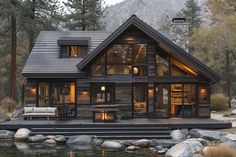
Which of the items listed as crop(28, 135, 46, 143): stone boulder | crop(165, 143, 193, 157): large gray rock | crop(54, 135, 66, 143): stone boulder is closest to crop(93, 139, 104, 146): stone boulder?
crop(54, 135, 66, 143): stone boulder

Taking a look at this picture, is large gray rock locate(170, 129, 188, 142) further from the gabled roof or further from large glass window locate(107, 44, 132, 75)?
large glass window locate(107, 44, 132, 75)

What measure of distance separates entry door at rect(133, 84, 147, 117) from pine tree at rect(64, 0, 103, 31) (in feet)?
58.8

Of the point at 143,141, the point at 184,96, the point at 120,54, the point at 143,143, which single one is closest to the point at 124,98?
the point at 120,54

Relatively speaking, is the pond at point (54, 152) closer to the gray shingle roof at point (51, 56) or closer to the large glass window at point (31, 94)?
the large glass window at point (31, 94)

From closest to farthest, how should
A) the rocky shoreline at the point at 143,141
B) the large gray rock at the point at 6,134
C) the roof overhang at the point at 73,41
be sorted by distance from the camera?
the rocky shoreline at the point at 143,141 < the large gray rock at the point at 6,134 < the roof overhang at the point at 73,41

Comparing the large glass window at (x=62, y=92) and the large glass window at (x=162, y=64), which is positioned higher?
the large glass window at (x=162, y=64)

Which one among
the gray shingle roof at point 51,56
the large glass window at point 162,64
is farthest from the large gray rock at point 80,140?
the large glass window at point 162,64

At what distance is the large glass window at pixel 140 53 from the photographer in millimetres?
22391

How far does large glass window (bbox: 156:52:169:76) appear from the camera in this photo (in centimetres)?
2230

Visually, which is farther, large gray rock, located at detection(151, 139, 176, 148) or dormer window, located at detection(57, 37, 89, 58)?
dormer window, located at detection(57, 37, 89, 58)

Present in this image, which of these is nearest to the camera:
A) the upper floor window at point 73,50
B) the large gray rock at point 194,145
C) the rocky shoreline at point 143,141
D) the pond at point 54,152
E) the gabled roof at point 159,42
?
the large gray rock at point 194,145

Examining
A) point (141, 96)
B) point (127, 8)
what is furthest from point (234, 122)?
point (127, 8)

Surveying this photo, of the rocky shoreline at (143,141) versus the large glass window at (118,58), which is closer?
the rocky shoreline at (143,141)

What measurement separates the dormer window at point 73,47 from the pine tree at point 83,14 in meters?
14.6
